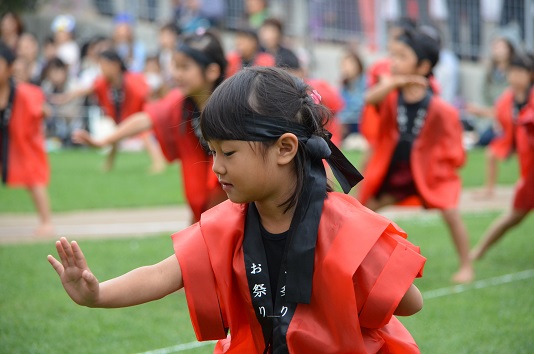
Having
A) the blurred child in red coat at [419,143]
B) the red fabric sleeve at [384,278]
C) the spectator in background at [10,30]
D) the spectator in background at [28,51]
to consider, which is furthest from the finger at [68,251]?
the spectator in background at [10,30]

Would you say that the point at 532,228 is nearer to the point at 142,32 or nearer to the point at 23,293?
the point at 23,293

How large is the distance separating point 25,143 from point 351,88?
8644 mm

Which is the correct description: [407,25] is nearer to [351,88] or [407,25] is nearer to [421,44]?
[421,44]

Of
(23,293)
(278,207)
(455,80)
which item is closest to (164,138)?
(23,293)

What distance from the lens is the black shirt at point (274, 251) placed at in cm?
323

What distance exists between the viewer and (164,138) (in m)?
6.22

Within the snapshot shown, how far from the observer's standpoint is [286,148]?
10.4ft

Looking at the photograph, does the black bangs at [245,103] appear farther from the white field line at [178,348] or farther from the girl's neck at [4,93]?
the girl's neck at [4,93]

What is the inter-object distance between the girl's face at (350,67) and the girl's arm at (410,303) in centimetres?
1315

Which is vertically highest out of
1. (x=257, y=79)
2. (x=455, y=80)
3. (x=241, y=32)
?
(x=257, y=79)

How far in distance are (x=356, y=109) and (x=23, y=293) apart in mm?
10916

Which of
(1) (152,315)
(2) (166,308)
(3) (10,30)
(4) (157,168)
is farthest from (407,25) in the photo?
(3) (10,30)

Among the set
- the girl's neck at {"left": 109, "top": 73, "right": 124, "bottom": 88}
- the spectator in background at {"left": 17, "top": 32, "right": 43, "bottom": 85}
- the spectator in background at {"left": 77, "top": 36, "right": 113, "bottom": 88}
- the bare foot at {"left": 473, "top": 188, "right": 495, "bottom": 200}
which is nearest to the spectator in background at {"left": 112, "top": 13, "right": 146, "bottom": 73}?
the spectator in background at {"left": 77, "top": 36, "right": 113, "bottom": 88}

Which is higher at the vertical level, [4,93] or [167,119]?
[167,119]
